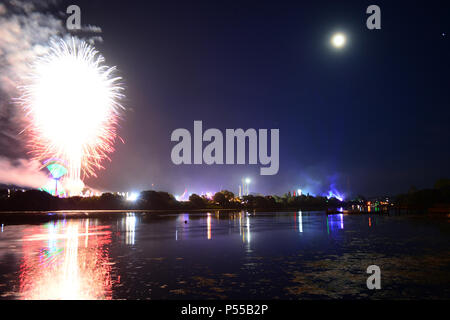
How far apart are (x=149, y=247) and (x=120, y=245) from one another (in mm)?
3370

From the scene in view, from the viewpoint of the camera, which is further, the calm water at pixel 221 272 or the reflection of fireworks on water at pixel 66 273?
the calm water at pixel 221 272

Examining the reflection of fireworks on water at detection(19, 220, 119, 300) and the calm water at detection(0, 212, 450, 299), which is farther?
the calm water at detection(0, 212, 450, 299)

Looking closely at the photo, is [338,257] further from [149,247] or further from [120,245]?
[120,245]

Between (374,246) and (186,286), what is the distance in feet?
71.6

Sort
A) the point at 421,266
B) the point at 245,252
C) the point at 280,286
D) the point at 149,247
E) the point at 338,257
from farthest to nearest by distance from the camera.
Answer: the point at 149,247
the point at 245,252
the point at 338,257
the point at 421,266
the point at 280,286

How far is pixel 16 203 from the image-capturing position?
15325 cm

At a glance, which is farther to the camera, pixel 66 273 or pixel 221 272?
pixel 221 272

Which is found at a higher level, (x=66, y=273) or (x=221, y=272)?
(x=66, y=273)

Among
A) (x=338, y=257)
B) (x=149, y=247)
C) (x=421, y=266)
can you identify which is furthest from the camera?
(x=149, y=247)
